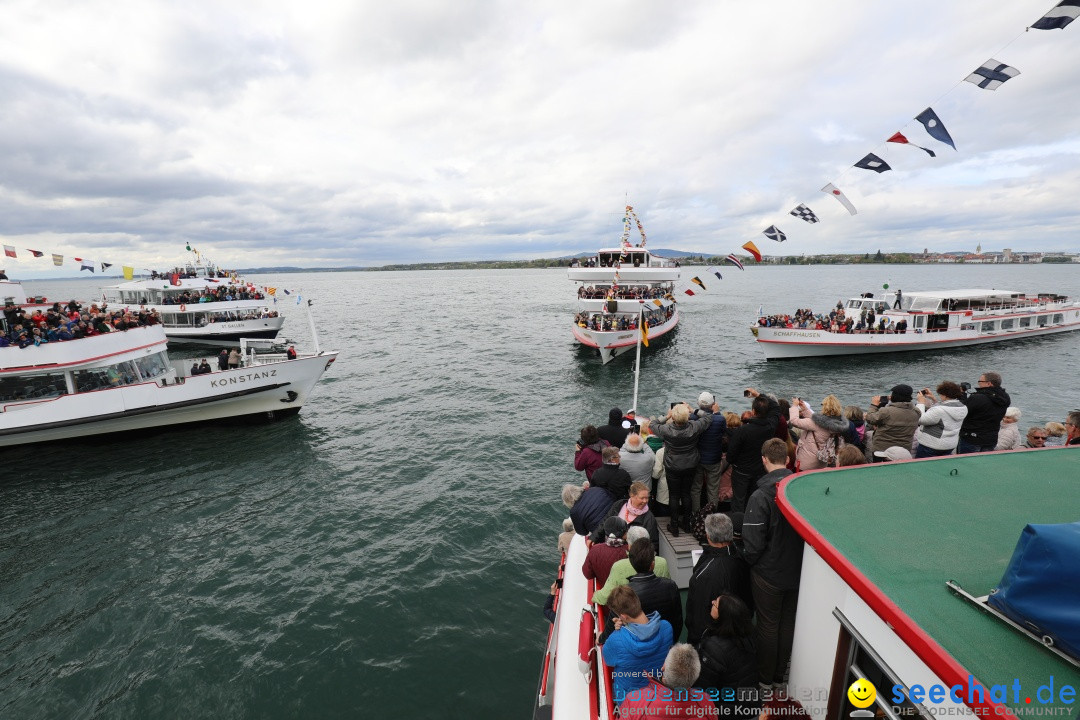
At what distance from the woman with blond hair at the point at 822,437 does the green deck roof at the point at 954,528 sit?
152cm

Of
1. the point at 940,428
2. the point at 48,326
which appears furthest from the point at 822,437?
the point at 48,326

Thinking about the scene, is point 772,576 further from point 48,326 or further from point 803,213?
point 48,326

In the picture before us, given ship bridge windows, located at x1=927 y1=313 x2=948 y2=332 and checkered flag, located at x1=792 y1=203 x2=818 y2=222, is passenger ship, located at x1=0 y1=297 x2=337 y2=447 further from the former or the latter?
ship bridge windows, located at x1=927 y1=313 x2=948 y2=332

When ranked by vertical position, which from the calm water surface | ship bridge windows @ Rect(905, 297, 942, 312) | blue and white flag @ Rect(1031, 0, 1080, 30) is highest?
blue and white flag @ Rect(1031, 0, 1080, 30)

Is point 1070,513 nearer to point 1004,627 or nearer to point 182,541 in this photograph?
point 1004,627

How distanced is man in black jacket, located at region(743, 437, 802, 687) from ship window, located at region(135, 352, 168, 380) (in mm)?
→ 21396

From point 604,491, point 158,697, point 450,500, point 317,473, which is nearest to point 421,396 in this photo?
point 317,473

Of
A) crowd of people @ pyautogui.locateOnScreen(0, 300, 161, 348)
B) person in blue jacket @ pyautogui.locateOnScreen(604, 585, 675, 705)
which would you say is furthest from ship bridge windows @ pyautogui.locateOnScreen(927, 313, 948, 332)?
crowd of people @ pyautogui.locateOnScreen(0, 300, 161, 348)

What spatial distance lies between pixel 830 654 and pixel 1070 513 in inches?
96.1

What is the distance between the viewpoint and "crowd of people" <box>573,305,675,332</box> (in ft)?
101

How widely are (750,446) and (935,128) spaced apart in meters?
8.85

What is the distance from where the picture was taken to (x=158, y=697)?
23.3 ft

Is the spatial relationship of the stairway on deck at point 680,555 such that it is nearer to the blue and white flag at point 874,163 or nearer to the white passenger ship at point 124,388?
the blue and white flag at point 874,163

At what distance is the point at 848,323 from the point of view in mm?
28688
